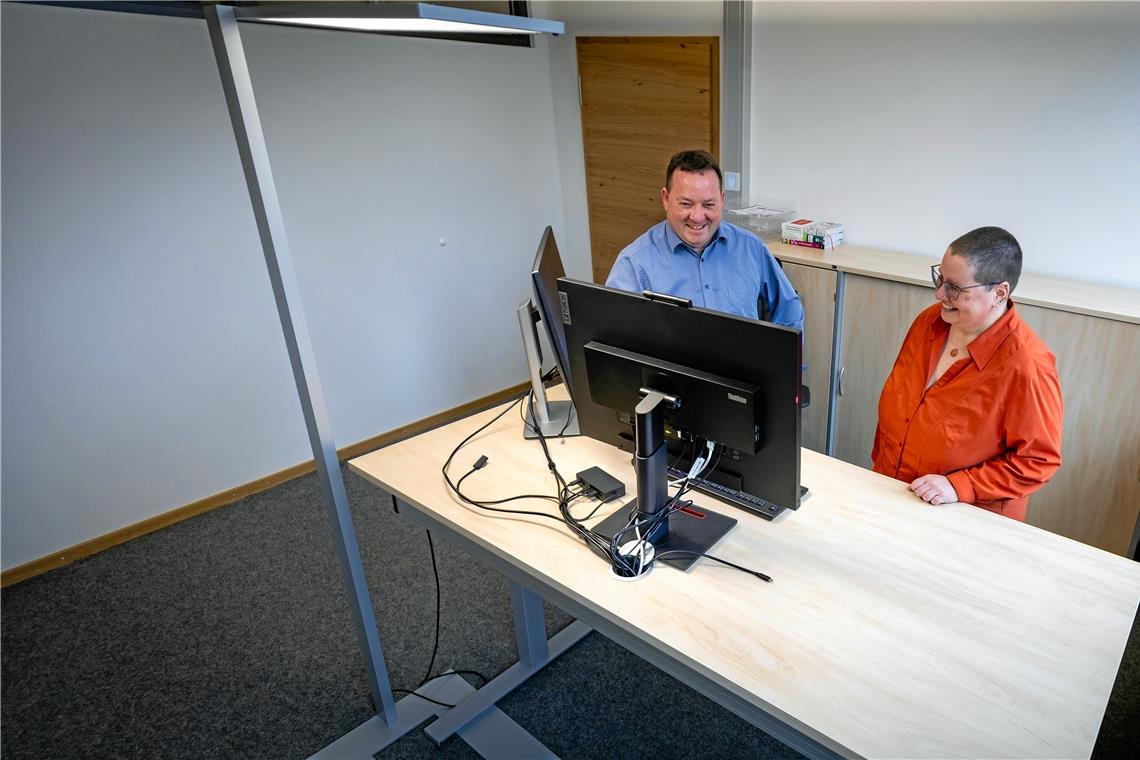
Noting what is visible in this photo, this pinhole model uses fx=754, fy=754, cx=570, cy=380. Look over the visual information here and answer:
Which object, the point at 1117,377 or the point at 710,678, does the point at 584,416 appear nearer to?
the point at 710,678

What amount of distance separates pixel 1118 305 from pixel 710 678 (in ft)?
6.75

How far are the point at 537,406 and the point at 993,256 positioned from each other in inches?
46.9

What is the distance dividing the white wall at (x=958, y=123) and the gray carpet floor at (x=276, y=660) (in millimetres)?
1505

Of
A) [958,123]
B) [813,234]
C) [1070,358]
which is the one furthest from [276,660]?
[958,123]

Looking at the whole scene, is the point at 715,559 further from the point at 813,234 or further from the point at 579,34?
the point at 579,34

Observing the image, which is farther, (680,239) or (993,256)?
(680,239)

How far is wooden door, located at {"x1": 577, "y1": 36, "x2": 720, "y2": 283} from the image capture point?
3596 millimetres

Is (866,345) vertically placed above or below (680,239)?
below

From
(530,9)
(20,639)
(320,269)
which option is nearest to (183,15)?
(320,269)

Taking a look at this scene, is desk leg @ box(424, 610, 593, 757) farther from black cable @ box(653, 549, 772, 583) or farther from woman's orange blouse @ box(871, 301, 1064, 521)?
woman's orange blouse @ box(871, 301, 1064, 521)

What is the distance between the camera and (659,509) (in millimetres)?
1606

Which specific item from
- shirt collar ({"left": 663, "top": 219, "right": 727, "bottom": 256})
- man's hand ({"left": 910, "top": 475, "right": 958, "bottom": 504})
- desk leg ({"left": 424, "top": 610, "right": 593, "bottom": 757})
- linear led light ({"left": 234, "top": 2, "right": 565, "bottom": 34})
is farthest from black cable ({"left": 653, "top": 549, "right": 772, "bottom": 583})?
shirt collar ({"left": 663, "top": 219, "right": 727, "bottom": 256})

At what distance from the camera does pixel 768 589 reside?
1.47 m

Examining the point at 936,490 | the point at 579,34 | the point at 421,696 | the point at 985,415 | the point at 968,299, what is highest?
the point at 579,34
